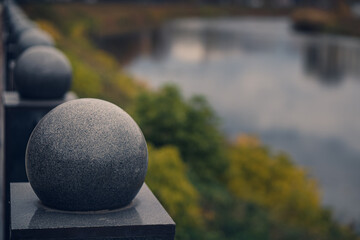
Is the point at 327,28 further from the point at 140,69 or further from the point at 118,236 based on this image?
the point at 118,236

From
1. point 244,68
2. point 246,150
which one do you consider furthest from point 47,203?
point 244,68

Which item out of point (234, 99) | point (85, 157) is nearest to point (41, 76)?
point (85, 157)

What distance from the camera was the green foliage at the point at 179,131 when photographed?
1396 inches

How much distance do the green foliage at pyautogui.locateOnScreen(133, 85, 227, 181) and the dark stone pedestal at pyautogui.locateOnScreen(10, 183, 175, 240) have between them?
29097 millimetres

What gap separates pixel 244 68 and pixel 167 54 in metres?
13.9

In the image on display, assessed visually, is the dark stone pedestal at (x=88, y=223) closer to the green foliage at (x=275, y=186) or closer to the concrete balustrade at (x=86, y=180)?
the concrete balustrade at (x=86, y=180)

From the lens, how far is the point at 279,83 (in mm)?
94875

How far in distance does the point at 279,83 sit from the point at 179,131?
61.4m

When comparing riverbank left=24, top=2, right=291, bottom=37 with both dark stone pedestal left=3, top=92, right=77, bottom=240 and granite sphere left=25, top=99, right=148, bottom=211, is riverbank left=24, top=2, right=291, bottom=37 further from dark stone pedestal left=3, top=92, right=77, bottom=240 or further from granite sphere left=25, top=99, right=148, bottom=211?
granite sphere left=25, top=99, right=148, bottom=211

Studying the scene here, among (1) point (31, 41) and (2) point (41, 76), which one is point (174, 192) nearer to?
(1) point (31, 41)

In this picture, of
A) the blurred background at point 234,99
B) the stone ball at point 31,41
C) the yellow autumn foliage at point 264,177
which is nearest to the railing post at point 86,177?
the stone ball at point 31,41

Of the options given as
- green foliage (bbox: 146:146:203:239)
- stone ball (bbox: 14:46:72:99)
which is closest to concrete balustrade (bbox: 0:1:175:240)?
stone ball (bbox: 14:46:72:99)

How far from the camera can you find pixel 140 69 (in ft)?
315

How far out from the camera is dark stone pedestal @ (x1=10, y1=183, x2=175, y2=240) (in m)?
5.19
